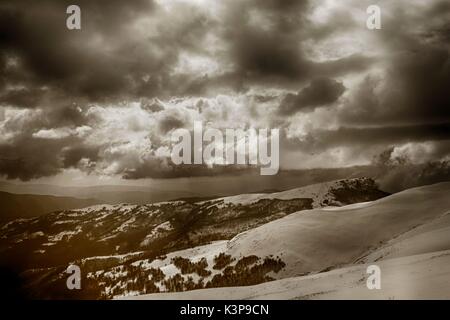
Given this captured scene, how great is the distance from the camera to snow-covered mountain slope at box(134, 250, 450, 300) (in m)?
20.5

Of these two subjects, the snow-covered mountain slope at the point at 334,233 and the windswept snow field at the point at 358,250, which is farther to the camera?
the snow-covered mountain slope at the point at 334,233

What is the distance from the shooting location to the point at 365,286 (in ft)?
76.6

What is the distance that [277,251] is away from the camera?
2189 inches

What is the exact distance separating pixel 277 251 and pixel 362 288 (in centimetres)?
3338

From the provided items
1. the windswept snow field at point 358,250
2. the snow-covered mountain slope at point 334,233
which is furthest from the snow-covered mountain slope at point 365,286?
the snow-covered mountain slope at point 334,233

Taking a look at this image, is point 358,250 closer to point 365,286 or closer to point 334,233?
point 334,233

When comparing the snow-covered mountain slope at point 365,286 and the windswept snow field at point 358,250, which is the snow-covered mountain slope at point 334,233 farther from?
the snow-covered mountain slope at point 365,286

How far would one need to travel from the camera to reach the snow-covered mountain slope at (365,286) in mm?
20531

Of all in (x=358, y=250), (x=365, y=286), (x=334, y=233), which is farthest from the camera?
(x=334, y=233)

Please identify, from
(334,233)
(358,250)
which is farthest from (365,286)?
(334,233)

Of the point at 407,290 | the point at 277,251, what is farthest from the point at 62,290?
the point at 407,290

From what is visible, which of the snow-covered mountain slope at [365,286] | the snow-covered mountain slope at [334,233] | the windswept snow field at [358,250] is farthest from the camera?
the snow-covered mountain slope at [334,233]

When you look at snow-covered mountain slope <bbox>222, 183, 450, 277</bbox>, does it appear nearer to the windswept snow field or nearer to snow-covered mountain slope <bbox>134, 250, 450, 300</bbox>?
the windswept snow field

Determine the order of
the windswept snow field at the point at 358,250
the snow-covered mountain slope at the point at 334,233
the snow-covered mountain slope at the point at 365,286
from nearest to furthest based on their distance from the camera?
the snow-covered mountain slope at the point at 365,286, the windswept snow field at the point at 358,250, the snow-covered mountain slope at the point at 334,233
